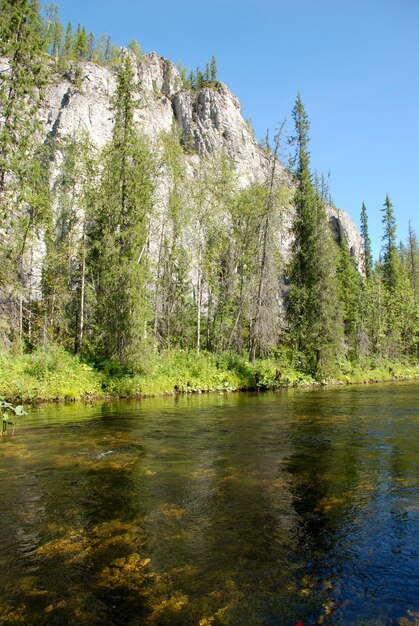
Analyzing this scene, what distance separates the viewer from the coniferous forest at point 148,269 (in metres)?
18.6

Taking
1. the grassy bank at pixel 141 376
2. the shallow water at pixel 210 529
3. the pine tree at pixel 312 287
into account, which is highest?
the pine tree at pixel 312 287

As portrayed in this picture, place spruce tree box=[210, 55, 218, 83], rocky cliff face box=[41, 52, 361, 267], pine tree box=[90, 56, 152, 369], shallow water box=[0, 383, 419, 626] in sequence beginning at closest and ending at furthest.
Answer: shallow water box=[0, 383, 419, 626] → pine tree box=[90, 56, 152, 369] → rocky cliff face box=[41, 52, 361, 267] → spruce tree box=[210, 55, 218, 83]

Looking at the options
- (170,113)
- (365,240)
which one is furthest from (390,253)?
(170,113)

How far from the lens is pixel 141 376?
22266 millimetres

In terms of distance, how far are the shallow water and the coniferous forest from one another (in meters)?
10.4

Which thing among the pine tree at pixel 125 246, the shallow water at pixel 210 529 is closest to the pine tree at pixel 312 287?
the pine tree at pixel 125 246

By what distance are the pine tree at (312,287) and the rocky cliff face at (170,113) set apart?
21.7m

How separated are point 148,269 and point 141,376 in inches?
289

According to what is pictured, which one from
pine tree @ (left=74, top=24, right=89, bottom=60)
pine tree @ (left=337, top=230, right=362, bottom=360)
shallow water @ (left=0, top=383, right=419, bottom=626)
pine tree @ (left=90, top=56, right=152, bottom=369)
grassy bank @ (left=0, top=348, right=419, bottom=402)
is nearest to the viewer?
shallow water @ (left=0, top=383, right=419, bottom=626)

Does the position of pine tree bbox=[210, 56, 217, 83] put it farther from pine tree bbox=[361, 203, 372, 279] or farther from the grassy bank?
the grassy bank

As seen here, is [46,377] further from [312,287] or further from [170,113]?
[170,113]

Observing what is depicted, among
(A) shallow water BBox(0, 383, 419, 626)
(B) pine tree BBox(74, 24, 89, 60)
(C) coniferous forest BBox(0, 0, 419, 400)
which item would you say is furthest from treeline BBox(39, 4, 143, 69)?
(A) shallow water BBox(0, 383, 419, 626)

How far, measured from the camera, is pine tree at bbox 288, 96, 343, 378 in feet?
106

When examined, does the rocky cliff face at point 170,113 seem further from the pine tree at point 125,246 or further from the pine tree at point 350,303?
the pine tree at point 125,246
